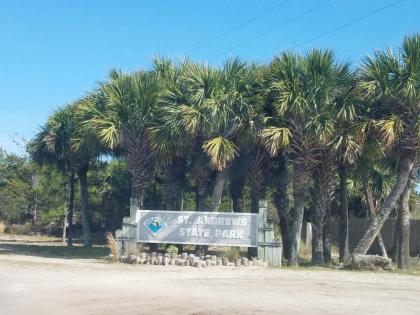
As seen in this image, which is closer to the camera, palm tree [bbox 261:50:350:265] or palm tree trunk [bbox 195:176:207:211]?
palm tree [bbox 261:50:350:265]

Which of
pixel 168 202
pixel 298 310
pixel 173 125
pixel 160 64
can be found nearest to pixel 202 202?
pixel 168 202

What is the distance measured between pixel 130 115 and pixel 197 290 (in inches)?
426

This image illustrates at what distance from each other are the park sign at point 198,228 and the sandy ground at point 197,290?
7.98 ft

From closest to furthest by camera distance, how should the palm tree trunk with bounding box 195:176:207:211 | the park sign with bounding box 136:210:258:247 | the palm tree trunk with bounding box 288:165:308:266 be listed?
the palm tree trunk with bounding box 288:165:308:266 < the park sign with bounding box 136:210:258:247 < the palm tree trunk with bounding box 195:176:207:211

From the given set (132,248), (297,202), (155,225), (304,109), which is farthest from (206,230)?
(304,109)

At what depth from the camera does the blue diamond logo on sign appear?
76.4ft

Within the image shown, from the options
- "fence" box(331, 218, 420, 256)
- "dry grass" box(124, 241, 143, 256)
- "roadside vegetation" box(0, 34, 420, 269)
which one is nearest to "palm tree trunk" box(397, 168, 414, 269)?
"roadside vegetation" box(0, 34, 420, 269)

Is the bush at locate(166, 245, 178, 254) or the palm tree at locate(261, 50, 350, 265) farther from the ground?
the palm tree at locate(261, 50, 350, 265)

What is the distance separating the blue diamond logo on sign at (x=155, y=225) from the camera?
76.4 feet

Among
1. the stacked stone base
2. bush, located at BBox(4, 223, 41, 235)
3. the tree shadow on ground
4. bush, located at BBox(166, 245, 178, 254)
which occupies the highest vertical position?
bush, located at BBox(4, 223, 41, 235)

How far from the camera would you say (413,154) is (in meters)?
21.1

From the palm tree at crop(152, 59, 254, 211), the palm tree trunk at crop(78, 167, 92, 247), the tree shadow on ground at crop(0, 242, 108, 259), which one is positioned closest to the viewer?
the palm tree at crop(152, 59, 254, 211)

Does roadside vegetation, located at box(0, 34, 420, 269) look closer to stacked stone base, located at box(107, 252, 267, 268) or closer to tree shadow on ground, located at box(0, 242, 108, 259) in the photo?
stacked stone base, located at box(107, 252, 267, 268)

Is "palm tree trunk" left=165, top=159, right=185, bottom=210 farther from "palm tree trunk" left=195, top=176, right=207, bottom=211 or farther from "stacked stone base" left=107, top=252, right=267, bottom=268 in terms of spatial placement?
"stacked stone base" left=107, top=252, right=267, bottom=268
